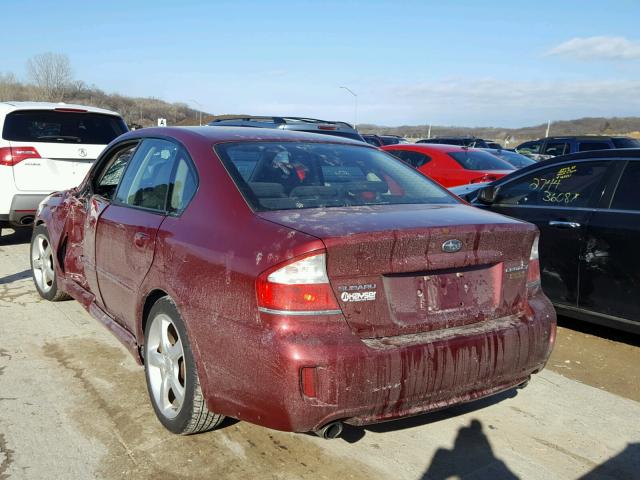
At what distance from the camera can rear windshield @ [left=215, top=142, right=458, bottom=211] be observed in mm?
3137

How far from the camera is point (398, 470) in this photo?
9.73 feet

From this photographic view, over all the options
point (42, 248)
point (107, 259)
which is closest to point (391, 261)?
point (107, 259)

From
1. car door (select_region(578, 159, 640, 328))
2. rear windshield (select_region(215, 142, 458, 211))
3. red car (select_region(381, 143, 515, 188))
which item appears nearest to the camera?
rear windshield (select_region(215, 142, 458, 211))

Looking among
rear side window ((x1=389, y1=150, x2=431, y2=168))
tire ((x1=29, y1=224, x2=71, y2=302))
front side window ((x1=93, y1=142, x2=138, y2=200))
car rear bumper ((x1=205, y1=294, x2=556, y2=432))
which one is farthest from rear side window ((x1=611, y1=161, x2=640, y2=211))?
rear side window ((x1=389, y1=150, x2=431, y2=168))

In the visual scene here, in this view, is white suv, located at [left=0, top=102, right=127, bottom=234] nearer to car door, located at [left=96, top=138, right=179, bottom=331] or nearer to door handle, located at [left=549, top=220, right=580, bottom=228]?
car door, located at [left=96, top=138, right=179, bottom=331]

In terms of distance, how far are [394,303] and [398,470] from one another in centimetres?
90

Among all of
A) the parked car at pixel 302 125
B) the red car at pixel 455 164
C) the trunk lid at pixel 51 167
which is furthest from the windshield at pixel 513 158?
the trunk lid at pixel 51 167

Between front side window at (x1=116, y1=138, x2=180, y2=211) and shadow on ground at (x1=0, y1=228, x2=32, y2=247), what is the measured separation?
5.26 m

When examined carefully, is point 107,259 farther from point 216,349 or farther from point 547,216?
point 547,216

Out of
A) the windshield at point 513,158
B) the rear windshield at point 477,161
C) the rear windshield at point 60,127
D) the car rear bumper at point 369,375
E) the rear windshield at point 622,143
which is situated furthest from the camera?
the rear windshield at point 622,143

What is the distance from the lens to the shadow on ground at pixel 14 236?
8.45 meters

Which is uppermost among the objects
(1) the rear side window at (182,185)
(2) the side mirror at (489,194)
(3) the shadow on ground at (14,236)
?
(1) the rear side window at (182,185)

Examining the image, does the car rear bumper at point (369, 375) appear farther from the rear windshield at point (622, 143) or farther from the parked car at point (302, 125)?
the rear windshield at point (622, 143)

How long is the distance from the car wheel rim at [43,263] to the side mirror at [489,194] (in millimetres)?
3990
